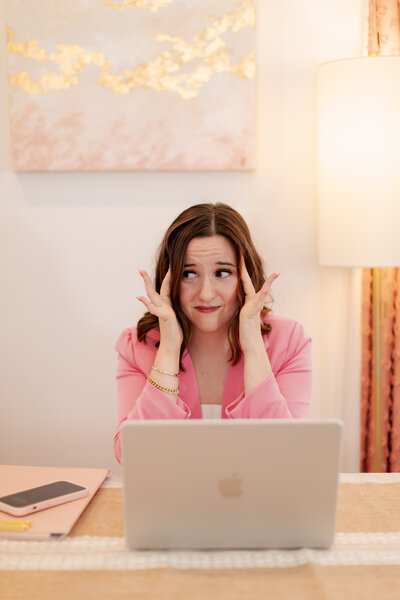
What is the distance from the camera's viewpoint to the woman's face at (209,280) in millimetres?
1686

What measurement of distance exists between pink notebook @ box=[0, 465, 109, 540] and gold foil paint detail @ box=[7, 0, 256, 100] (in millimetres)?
1476

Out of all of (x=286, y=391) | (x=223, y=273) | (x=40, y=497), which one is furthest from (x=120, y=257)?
(x=40, y=497)

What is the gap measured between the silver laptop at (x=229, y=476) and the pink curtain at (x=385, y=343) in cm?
138

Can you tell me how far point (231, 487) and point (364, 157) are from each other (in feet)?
4.50

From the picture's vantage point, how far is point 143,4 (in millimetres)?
2215

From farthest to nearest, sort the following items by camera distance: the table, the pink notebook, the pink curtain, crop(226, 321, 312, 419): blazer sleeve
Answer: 1. the pink curtain
2. crop(226, 321, 312, 419): blazer sleeve
3. the pink notebook
4. the table

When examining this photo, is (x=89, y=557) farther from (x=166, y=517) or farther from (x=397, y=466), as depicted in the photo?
(x=397, y=466)

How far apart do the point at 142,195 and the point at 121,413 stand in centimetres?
Result: 101

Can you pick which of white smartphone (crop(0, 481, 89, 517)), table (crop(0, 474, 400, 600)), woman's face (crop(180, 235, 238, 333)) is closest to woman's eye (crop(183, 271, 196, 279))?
woman's face (crop(180, 235, 238, 333))

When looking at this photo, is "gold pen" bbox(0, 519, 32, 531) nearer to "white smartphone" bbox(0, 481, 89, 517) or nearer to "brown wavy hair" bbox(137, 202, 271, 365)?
"white smartphone" bbox(0, 481, 89, 517)

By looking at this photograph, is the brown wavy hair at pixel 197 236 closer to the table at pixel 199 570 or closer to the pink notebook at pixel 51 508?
the pink notebook at pixel 51 508

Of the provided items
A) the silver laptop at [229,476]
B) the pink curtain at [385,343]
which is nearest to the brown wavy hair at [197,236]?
the pink curtain at [385,343]

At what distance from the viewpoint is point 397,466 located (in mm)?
2254

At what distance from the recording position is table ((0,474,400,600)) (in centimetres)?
88
